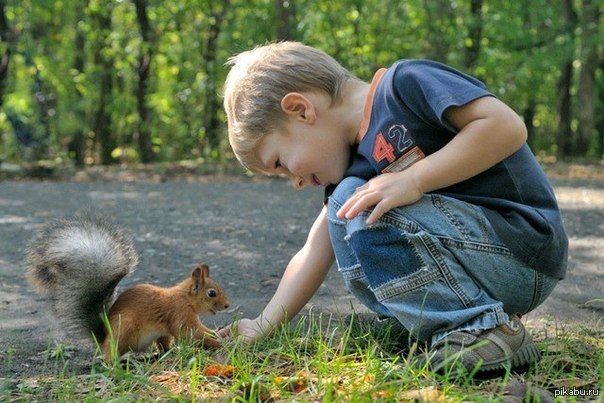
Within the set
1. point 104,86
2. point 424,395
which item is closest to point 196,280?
point 424,395

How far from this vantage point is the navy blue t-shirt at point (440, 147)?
195cm

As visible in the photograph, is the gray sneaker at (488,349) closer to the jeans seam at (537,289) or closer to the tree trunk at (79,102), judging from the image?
the jeans seam at (537,289)

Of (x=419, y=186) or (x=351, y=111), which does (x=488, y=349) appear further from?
(x=351, y=111)

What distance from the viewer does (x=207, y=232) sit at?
444 cm

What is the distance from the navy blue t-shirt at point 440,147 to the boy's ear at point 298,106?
0.14 meters

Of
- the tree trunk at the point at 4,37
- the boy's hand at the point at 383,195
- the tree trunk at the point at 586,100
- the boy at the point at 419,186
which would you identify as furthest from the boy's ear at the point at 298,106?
the tree trunk at the point at 586,100

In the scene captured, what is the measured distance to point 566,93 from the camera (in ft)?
43.3

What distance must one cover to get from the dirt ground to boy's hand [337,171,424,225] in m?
0.75

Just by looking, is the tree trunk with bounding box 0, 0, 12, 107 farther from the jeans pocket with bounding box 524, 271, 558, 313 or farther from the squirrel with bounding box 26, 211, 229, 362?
the jeans pocket with bounding box 524, 271, 558, 313

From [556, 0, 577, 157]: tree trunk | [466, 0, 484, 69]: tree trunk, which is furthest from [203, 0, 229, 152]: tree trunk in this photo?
[556, 0, 577, 157]: tree trunk

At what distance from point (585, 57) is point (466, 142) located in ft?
32.3

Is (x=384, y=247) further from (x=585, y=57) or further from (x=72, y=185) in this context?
(x=585, y=57)

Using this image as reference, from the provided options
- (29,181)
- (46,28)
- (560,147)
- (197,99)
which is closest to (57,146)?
(46,28)

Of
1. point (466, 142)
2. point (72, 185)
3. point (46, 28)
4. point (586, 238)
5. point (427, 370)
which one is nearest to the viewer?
point (427, 370)
